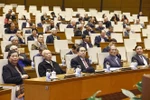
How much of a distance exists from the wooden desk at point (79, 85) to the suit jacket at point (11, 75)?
48 centimetres

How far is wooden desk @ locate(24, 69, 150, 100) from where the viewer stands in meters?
5.29

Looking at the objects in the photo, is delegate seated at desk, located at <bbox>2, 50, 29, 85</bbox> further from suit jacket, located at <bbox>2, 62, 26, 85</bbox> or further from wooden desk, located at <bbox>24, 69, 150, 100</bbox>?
wooden desk, located at <bbox>24, 69, 150, 100</bbox>

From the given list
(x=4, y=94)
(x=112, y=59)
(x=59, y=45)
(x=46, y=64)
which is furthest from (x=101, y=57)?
(x=4, y=94)

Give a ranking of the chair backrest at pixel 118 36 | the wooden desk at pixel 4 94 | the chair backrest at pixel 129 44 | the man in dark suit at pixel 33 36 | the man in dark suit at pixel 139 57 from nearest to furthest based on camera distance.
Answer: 1. the wooden desk at pixel 4 94
2. the man in dark suit at pixel 139 57
3. the man in dark suit at pixel 33 36
4. the chair backrest at pixel 129 44
5. the chair backrest at pixel 118 36

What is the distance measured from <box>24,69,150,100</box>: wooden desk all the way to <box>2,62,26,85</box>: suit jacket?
48cm

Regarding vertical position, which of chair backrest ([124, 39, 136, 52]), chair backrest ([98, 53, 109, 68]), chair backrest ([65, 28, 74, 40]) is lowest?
chair backrest ([98, 53, 109, 68])

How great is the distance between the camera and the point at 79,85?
5.93m

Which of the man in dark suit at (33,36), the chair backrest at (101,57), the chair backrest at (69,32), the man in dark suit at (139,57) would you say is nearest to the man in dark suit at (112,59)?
the chair backrest at (101,57)

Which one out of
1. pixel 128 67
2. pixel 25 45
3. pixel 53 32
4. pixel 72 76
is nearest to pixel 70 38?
pixel 53 32

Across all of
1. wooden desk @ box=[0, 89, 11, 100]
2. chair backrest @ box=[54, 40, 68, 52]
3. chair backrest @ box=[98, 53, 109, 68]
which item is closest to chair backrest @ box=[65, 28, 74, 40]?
chair backrest @ box=[54, 40, 68, 52]

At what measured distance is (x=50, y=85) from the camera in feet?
17.4

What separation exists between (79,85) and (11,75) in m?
1.01

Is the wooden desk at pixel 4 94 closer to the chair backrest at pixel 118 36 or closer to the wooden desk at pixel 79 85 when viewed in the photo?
the wooden desk at pixel 79 85

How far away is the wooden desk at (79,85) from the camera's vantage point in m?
5.29
